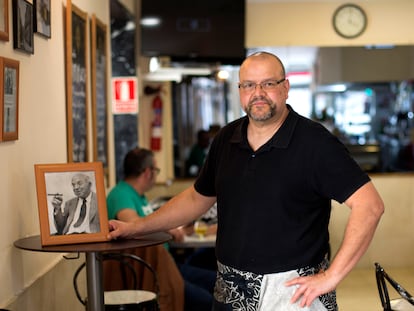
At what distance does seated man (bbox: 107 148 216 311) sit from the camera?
14.3ft

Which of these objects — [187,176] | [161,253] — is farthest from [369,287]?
[161,253]

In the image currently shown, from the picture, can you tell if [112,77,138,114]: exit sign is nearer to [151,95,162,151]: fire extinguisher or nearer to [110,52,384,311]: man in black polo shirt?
[151,95,162,151]: fire extinguisher

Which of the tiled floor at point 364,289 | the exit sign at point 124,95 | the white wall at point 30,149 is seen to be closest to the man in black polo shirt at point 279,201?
the white wall at point 30,149

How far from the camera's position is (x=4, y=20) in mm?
2844

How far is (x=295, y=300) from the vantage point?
249cm

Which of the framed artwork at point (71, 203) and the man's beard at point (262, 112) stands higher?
→ the man's beard at point (262, 112)

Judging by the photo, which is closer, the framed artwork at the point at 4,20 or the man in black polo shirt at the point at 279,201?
the man in black polo shirt at the point at 279,201

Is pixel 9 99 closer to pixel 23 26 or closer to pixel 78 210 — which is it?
pixel 23 26

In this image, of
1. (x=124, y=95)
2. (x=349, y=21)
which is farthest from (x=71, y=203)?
(x=349, y=21)

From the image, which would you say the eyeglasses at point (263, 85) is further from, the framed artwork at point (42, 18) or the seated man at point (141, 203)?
the seated man at point (141, 203)

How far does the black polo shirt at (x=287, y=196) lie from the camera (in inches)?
101

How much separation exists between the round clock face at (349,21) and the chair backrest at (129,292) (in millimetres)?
4401

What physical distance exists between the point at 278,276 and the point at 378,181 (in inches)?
222

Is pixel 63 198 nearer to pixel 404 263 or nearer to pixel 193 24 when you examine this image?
pixel 193 24
